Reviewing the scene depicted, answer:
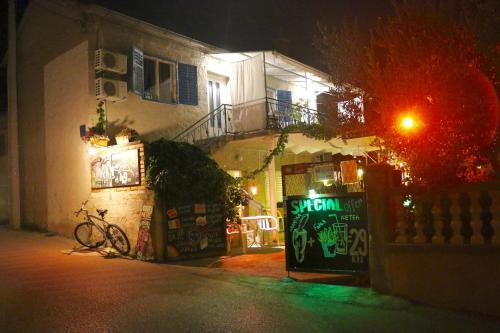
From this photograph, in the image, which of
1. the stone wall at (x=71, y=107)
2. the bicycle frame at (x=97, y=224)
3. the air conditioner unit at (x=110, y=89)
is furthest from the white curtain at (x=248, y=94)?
the bicycle frame at (x=97, y=224)

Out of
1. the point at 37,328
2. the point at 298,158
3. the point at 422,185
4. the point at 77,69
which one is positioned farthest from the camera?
the point at 298,158

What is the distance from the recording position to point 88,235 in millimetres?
12320

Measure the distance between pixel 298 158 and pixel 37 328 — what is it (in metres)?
16.5

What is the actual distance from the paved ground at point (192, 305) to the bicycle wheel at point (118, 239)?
170 cm

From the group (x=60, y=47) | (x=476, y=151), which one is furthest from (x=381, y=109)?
(x=60, y=47)

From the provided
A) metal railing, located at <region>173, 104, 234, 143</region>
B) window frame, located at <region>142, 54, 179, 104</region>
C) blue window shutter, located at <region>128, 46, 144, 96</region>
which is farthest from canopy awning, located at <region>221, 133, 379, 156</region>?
blue window shutter, located at <region>128, 46, 144, 96</region>

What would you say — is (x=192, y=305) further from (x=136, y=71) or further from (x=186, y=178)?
(x=136, y=71)

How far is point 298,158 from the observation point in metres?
21.2

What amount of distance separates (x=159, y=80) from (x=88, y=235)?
18.4 feet

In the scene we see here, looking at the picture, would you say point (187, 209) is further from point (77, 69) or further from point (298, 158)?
point (298, 158)

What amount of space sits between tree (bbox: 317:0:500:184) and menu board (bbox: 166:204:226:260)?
532 cm

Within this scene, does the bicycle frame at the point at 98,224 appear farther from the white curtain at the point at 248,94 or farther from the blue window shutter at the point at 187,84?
the white curtain at the point at 248,94

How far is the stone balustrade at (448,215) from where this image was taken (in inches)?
238

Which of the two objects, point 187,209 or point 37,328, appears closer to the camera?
point 37,328
